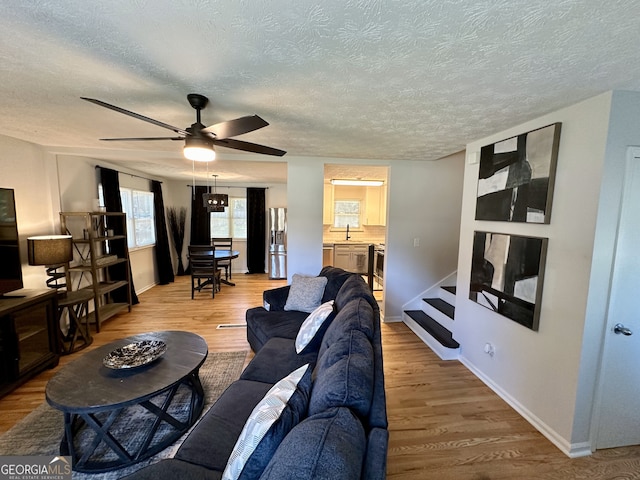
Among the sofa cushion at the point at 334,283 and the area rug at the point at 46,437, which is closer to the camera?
the area rug at the point at 46,437

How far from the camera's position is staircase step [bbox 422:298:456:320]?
3.40m

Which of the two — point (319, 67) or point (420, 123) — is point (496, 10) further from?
point (420, 123)

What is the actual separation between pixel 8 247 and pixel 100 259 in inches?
A: 53.1

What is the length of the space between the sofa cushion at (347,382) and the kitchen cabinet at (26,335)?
2.74m

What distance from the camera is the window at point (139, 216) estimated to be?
16.1ft

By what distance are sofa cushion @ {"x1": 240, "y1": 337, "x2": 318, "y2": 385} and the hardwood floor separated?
826mm

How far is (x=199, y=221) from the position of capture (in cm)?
662

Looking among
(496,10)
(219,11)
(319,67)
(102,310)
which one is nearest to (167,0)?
(219,11)

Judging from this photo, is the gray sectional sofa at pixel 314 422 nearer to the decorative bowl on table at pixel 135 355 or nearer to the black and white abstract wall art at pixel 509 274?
the decorative bowl on table at pixel 135 355

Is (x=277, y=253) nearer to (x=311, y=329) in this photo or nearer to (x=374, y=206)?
(x=374, y=206)

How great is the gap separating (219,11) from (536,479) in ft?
9.67

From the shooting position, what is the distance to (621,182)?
5.38 ft

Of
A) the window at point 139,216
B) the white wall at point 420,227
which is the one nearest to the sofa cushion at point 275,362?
the white wall at point 420,227

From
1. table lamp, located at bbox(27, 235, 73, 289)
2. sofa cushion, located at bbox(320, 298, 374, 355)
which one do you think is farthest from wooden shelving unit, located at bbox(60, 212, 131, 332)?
sofa cushion, located at bbox(320, 298, 374, 355)
